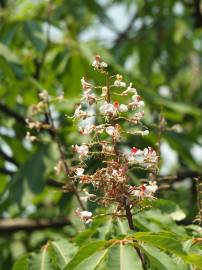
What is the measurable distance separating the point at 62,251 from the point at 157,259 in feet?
1.72

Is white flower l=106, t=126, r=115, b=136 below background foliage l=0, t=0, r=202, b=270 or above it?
below

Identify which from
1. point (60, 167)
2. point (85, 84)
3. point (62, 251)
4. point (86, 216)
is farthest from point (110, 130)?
point (60, 167)

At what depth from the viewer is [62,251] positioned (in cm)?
205

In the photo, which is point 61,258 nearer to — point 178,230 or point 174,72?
point 178,230

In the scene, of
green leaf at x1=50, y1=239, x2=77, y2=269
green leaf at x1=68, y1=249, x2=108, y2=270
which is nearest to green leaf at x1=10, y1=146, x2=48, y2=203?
green leaf at x1=50, y1=239, x2=77, y2=269

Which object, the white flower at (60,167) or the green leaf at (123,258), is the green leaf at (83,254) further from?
the white flower at (60,167)

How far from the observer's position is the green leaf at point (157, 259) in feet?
5.22

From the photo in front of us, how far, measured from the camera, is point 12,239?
4.61 meters

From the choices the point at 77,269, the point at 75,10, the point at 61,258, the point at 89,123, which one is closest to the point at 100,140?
the point at 89,123

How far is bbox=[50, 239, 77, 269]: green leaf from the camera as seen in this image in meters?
2.00

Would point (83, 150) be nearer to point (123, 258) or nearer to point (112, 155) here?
point (112, 155)

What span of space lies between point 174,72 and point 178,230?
322 cm

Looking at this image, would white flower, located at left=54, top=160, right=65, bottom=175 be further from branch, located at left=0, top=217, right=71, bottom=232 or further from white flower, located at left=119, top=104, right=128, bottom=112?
branch, located at left=0, top=217, right=71, bottom=232

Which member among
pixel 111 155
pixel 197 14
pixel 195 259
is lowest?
pixel 195 259
